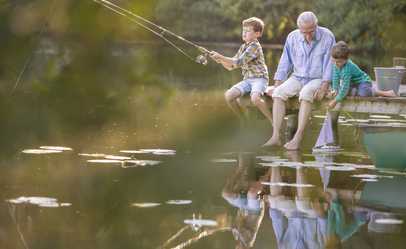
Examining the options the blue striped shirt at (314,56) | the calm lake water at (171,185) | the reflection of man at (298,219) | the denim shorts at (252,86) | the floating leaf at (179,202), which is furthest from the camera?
the denim shorts at (252,86)

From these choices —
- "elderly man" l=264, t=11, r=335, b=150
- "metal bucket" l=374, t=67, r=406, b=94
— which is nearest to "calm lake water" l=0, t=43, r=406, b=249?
"elderly man" l=264, t=11, r=335, b=150

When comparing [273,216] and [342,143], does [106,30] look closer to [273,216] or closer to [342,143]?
[273,216]

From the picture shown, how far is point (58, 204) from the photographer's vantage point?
8.96 metres

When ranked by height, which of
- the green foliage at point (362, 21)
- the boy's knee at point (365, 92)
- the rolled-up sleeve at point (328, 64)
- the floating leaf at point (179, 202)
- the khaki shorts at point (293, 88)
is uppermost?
the green foliage at point (362, 21)

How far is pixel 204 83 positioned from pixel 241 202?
66.1ft

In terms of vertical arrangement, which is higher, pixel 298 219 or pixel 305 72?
pixel 305 72

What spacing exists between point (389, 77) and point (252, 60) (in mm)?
1610

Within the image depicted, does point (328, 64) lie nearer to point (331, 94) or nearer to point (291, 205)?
point (331, 94)

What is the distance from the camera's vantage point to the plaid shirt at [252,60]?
13680mm

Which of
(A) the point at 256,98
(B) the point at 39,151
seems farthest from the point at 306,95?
(B) the point at 39,151

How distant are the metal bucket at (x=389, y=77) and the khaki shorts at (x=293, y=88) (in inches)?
25.7

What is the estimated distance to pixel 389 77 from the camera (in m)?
13.1

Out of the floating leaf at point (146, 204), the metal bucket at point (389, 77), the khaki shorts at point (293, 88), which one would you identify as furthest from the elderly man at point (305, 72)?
the floating leaf at point (146, 204)

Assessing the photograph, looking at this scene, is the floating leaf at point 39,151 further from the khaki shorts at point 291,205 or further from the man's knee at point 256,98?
the khaki shorts at point 291,205
